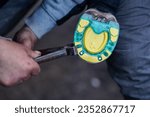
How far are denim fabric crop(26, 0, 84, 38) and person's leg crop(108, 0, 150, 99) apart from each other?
5.5 inches

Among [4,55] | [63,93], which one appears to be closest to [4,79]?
[4,55]

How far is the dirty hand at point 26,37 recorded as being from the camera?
1229mm

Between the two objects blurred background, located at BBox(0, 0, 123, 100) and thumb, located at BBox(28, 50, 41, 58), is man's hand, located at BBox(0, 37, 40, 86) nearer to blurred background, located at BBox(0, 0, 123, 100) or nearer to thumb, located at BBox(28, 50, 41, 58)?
thumb, located at BBox(28, 50, 41, 58)

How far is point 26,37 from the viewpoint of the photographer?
1.24m

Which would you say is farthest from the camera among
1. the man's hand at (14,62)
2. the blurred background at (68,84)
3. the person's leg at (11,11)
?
the blurred background at (68,84)

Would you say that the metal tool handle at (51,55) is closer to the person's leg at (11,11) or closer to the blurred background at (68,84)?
the person's leg at (11,11)

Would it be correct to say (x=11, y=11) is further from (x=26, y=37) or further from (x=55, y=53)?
(x=55, y=53)

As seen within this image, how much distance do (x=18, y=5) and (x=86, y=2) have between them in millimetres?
200

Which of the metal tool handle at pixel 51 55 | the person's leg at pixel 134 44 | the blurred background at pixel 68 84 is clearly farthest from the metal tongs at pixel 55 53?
the blurred background at pixel 68 84

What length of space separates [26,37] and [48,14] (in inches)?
3.6

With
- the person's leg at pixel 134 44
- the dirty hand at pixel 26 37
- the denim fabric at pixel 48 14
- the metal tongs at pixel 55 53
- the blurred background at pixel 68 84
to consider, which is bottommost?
the blurred background at pixel 68 84

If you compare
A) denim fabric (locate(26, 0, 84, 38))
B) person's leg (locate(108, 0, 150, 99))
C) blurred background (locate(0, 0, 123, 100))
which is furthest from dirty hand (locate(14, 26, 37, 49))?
blurred background (locate(0, 0, 123, 100))

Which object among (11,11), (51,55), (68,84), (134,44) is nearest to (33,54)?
Answer: (51,55)

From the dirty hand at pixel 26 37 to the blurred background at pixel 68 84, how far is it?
2.15 ft
